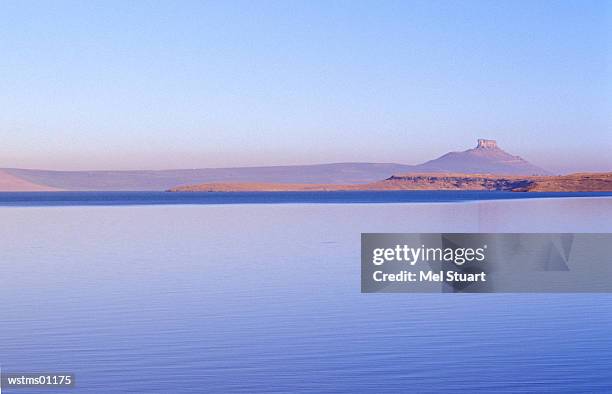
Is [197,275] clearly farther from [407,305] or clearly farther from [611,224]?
[611,224]

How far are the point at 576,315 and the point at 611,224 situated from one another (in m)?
34.5

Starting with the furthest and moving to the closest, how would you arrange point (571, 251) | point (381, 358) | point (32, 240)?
1. point (32, 240)
2. point (571, 251)
3. point (381, 358)

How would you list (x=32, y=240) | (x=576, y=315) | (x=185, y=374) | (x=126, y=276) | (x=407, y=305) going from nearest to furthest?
(x=185, y=374)
(x=576, y=315)
(x=407, y=305)
(x=126, y=276)
(x=32, y=240)

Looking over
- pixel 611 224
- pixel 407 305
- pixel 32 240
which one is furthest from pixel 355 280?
pixel 611 224

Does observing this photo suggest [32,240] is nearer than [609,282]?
No

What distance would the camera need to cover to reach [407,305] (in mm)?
22312

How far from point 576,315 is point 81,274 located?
16075 millimetres

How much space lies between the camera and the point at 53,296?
23875 millimetres

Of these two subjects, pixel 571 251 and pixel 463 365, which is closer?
pixel 463 365

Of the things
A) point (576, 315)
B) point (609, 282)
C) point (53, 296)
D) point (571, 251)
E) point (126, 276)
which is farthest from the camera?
point (571, 251)

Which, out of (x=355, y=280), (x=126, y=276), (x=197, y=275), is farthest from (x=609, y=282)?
(x=126, y=276)

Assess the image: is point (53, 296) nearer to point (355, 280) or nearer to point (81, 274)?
point (81, 274)

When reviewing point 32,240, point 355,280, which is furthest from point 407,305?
point 32,240

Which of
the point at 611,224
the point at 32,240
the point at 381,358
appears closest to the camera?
the point at 381,358
